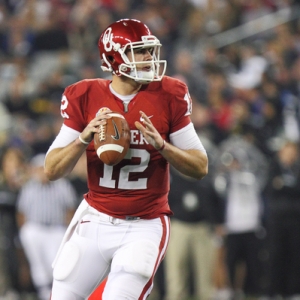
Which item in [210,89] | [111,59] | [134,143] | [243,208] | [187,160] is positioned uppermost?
[111,59]

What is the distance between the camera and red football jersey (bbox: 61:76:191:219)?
3.65 metres

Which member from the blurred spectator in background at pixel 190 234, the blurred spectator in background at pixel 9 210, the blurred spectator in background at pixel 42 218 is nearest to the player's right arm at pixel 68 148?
the blurred spectator in background at pixel 190 234

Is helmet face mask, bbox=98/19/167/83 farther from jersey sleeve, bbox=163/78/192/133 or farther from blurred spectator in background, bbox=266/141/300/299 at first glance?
blurred spectator in background, bbox=266/141/300/299

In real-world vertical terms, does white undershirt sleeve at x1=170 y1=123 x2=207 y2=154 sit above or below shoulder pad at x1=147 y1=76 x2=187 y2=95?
below

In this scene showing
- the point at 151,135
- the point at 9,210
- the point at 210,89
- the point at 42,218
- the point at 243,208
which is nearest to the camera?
the point at 151,135

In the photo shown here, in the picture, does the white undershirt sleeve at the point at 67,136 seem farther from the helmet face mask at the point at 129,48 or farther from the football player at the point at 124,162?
the helmet face mask at the point at 129,48

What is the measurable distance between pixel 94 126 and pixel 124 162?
0.93ft

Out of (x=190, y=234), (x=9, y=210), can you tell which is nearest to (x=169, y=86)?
(x=190, y=234)

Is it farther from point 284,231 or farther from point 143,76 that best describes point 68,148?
point 284,231

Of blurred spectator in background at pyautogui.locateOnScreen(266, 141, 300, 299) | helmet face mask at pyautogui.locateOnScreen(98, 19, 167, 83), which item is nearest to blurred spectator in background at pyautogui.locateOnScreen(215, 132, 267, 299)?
blurred spectator in background at pyautogui.locateOnScreen(266, 141, 300, 299)

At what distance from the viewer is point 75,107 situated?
3676 millimetres

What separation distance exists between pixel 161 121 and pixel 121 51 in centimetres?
39

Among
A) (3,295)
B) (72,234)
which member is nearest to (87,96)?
(72,234)

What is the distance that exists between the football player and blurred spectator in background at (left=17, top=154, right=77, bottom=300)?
424cm
